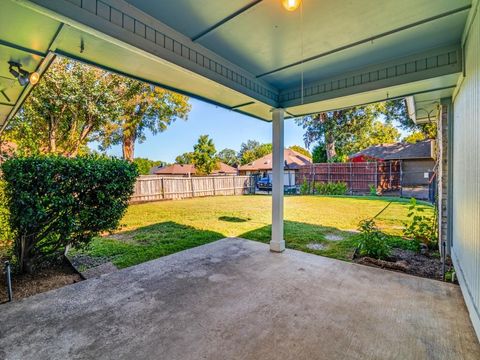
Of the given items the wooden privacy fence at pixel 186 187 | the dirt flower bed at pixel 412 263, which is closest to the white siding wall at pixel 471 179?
the dirt flower bed at pixel 412 263

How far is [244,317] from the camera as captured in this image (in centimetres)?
231

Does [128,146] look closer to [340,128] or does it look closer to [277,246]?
[277,246]

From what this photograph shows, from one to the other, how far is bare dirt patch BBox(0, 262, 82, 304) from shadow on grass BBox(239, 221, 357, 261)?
328cm

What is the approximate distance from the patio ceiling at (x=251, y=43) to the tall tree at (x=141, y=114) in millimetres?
9064

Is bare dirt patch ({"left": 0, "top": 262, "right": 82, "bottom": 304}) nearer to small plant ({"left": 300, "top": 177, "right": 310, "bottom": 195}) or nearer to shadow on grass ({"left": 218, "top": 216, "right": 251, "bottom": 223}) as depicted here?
shadow on grass ({"left": 218, "top": 216, "right": 251, "bottom": 223})

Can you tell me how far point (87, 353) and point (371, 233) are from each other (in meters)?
4.25

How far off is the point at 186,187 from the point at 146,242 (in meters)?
8.69

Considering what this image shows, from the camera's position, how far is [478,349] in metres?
1.87

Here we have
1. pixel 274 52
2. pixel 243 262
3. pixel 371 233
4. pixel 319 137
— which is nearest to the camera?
pixel 274 52

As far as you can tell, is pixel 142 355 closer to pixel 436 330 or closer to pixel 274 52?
pixel 436 330

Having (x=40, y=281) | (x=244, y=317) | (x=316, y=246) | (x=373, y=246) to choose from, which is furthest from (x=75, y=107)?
(x=373, y=246)

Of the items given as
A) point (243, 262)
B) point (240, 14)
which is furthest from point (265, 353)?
point (240, 14)

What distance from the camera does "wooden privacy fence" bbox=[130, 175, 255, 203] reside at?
38.0ft

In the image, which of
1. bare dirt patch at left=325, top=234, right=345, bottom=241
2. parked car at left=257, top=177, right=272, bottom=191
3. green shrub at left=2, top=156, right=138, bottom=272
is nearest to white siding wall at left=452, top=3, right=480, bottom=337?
bare dirt patch at left=325, top=234, right=345, bottom=241
